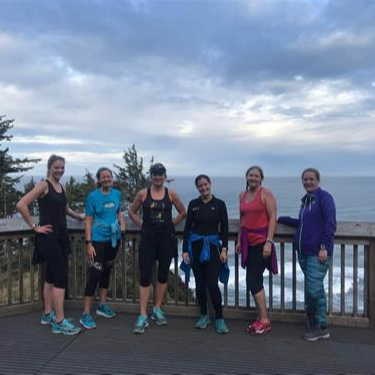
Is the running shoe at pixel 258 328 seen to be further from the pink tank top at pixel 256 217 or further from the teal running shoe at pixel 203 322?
the pink tank top at pixel 256 217

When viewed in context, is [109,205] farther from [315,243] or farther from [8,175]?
[8,175]

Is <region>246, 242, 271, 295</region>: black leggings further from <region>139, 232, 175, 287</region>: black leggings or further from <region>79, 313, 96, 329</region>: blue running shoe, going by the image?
<region>79, 313, 96, 329</region>: blue running shoe

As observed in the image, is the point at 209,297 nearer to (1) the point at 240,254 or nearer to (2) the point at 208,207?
(1) the point at 240,254

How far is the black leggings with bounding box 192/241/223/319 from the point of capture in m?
4.12

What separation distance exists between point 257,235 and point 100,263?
1.61m

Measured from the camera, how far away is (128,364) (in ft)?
11.1

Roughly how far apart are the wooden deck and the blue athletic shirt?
A: 0.94 meters

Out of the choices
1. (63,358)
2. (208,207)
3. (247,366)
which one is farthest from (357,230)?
(63,358)

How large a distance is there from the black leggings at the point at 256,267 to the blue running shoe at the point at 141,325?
3.62ft

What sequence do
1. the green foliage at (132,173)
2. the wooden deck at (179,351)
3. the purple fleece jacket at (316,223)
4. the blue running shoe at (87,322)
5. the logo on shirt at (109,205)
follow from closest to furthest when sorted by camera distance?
the wooden deck at (179,351) → the purple fleece jacket at (316,223) → the blue running shoe at (87,322) → the logo on shirt at (109,205) → the green foliage at (132,173)

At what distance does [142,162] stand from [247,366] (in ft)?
79.6

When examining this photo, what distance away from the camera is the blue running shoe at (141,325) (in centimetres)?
407

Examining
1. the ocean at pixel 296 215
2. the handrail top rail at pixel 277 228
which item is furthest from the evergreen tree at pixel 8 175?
A: the handrail top rail at pixel 277 228

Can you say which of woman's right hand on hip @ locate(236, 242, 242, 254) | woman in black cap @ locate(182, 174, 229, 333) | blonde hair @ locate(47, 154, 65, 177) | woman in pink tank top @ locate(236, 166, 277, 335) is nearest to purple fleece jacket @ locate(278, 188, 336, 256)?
woman in pink tank top @ locate(236, 166, 277, 335)
